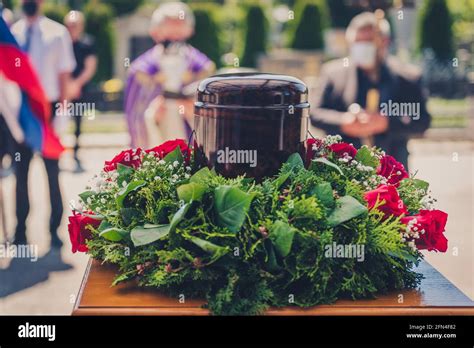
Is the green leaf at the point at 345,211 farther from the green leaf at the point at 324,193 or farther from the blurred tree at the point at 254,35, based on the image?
the blurred tree at the point at 254,35

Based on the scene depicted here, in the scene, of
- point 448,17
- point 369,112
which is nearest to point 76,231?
point 369,112

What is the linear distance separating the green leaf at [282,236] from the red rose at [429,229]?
14.8 inches

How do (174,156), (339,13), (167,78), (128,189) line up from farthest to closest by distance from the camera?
1. (339,13)
2. (167,78)
3. (174,156)
4. (128,189)

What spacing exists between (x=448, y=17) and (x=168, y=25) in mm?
20881

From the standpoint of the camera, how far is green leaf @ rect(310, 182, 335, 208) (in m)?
2.44

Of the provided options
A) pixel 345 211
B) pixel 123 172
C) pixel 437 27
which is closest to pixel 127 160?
pixel 123 172

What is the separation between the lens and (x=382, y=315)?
2.28 meters

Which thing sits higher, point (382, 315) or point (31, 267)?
point (382, 315)

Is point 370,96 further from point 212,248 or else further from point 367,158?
point 212,248

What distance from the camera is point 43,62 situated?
774cm

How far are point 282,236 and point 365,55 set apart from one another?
17.0 ft

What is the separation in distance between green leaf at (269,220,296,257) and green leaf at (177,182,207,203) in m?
0.22

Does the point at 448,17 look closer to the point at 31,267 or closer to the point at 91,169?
the point at 91,169

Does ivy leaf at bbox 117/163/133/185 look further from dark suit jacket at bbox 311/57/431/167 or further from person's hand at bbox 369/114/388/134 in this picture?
person's hand at bbox 369/114/388/134
